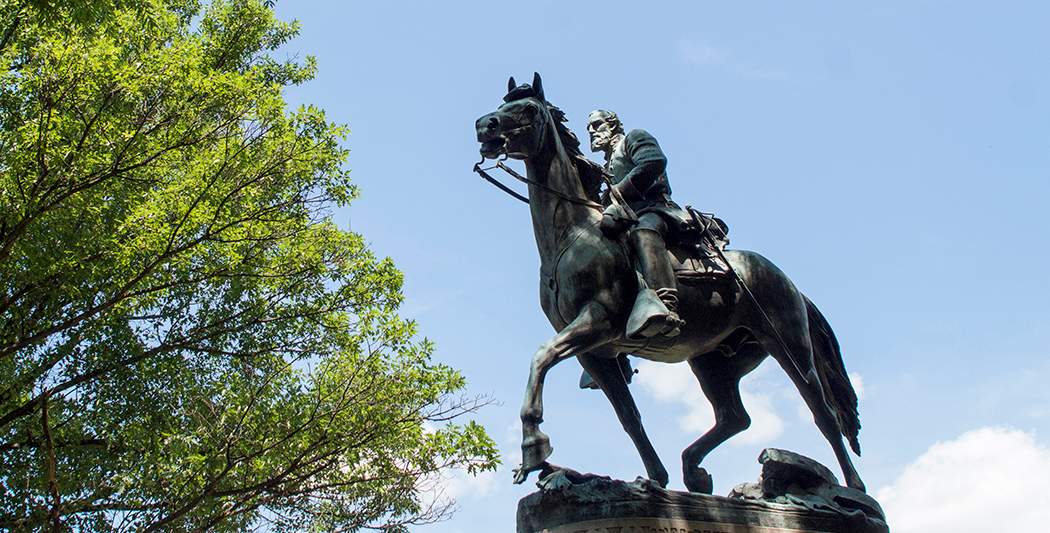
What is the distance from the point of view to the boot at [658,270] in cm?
502

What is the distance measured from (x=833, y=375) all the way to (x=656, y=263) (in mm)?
2234

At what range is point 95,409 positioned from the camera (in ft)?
24.9

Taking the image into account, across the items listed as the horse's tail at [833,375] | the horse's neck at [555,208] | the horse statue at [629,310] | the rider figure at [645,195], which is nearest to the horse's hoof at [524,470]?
the horse statue at [629,310]

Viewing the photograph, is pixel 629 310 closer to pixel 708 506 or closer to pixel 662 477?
pixel 662 477

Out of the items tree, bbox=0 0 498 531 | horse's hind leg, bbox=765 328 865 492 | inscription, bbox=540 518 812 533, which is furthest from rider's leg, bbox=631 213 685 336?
tree, bbox=0 0 498 531

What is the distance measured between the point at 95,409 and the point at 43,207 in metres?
2.08

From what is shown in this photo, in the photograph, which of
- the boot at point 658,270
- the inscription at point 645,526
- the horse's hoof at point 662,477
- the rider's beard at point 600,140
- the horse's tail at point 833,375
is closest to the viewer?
the inscription at point 645,526

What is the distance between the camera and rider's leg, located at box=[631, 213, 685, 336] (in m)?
5.09

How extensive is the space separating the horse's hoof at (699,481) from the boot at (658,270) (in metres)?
1.22

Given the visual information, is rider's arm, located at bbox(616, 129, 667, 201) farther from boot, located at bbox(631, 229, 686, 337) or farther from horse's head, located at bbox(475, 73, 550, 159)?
horse's head, located at bbox(475, 73, 550, 159)

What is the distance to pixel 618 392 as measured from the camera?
5586 millimetres

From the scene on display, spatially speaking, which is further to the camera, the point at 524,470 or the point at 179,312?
the point at 179,312

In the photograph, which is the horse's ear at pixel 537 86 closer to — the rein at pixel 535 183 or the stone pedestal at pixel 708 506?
the rein at pixel 535 183

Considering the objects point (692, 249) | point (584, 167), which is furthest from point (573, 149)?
point (692, 249)
